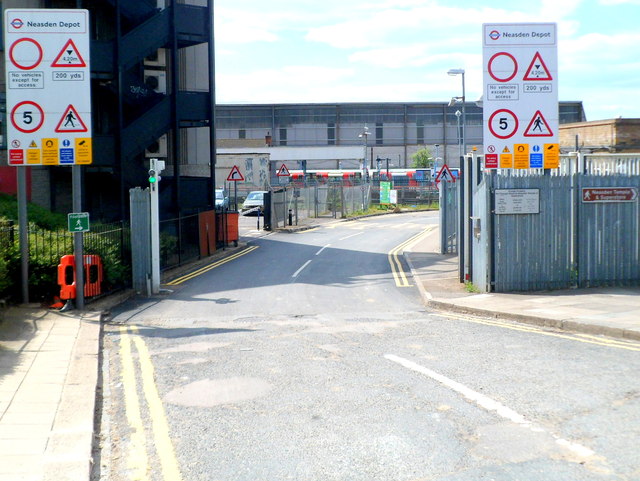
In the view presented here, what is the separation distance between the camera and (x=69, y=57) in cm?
1518

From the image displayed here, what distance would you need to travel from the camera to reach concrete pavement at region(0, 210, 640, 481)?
641 cm

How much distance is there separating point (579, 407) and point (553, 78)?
11.1 meters

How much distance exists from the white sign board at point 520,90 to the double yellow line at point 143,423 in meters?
9.44

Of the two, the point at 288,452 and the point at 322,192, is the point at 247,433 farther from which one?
the point at 322,192

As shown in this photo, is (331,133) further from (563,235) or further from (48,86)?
(48,86)

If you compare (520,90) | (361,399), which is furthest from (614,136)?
(361,399)

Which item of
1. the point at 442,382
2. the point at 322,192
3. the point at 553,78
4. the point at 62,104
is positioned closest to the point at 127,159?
the point at 62,104

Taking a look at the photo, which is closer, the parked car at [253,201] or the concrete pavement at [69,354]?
the concrete pavement at [69,354]

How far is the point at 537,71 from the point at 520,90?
549mm

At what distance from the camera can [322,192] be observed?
54.0 m

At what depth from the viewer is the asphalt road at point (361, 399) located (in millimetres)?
6012

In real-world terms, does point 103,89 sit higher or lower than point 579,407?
higher

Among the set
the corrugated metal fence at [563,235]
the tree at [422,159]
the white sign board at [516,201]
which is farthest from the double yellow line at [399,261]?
the tree at [422,159]

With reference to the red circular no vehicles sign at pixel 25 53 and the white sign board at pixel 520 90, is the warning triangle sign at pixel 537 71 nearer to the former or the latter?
the white sign board at pixel 520 90
